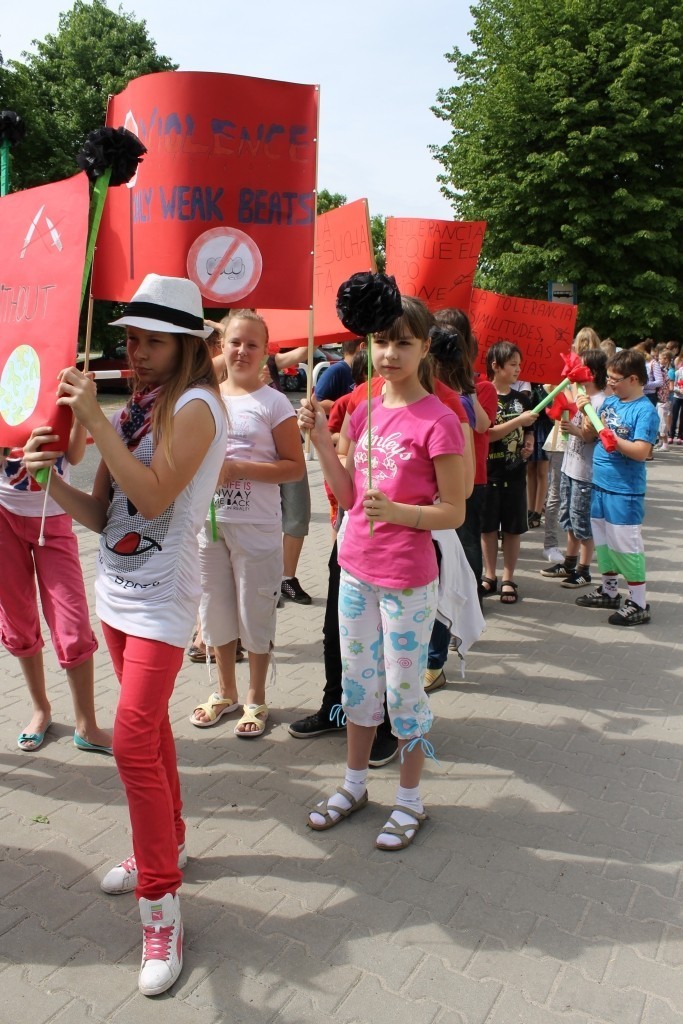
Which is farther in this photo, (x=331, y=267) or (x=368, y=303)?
(x=331, y=267)

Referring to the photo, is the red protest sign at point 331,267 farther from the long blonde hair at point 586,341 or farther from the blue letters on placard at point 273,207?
the long blonde hair at point 586,341

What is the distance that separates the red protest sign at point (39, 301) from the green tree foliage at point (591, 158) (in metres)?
21.2

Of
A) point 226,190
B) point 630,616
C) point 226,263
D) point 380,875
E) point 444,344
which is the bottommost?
point 380,875

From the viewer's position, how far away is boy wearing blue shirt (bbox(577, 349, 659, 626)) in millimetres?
5883

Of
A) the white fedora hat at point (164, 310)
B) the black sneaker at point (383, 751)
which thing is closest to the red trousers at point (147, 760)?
the white fedora hat at point (164, 310)

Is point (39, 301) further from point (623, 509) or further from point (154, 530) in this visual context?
point (623, 509)

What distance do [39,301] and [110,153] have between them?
1.66ft

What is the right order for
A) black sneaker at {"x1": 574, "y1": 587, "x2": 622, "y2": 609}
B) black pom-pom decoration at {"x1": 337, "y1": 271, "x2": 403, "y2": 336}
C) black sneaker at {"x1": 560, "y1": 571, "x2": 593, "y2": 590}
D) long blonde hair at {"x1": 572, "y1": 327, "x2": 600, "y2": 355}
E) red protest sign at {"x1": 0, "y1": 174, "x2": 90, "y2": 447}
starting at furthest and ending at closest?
long blonde hair at {"x1": 572, "y1": 327, "x2": 600, "y2": 355} → black sneaker at {"x1": 560, "y1": 571, "x2": 593, "y2": 590} → black sneaker at {"x1": 574, "y1": 587, "x2": 622, "y2": 609} → black pom-pom decoration at {"x1": 337, "y1": 271, "x2": 403, "y2": 336} → red protest sign at {"x1": 0, "y1": 174, "x2": 90, "y2": 447}

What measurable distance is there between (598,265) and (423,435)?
71.4 ft

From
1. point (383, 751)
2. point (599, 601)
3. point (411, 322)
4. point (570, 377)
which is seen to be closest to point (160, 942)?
point (383, 751)

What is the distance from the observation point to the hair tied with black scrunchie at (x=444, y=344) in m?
4.16

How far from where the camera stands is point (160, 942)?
8.39 feet

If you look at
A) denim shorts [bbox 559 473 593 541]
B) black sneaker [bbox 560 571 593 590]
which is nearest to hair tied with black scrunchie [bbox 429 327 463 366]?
denim shorts [bbox 559 473 593 541]

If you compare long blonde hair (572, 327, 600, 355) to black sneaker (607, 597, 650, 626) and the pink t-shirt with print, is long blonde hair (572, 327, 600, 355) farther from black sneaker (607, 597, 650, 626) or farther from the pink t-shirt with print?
the pink t-shirt with print
